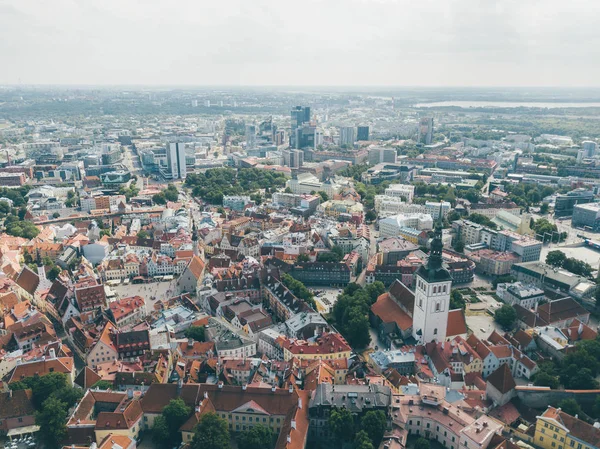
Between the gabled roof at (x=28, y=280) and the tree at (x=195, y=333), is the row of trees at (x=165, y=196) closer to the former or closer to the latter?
the gabled roof at (x=28, y=280)

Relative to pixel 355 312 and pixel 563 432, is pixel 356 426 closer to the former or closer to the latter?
pixel 563 432

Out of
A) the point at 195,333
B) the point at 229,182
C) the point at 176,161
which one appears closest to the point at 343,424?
the point at 195,333

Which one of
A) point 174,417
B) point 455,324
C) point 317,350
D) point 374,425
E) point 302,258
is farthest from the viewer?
point 302,258

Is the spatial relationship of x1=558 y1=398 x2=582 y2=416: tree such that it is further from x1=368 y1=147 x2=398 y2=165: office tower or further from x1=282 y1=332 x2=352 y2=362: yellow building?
x1=368 y1=147 x2=398 y2=165: office tower

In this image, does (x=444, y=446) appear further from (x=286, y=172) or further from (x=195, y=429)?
(x=286, y=172)

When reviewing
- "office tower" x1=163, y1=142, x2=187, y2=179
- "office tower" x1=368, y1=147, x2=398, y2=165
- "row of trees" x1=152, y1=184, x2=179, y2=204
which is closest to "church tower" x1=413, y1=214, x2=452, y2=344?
"row of trees" x1=152, y1=184, x2=179, y2=204

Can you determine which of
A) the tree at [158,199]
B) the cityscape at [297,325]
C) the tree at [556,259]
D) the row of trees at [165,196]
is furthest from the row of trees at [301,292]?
the row of trees at [165,196]
